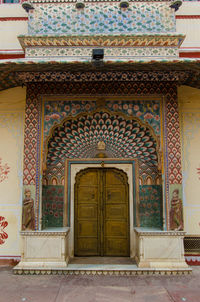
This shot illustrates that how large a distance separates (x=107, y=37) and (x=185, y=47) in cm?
188

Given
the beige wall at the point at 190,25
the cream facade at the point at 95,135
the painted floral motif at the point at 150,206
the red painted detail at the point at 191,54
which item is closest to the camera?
the cream facade at the point at 95,135

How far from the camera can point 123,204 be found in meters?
5.46

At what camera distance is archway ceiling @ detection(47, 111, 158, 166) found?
17.8ft

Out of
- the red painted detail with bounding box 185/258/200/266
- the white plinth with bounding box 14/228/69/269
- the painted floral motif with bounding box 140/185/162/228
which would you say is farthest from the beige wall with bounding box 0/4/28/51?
the red painted detail with bounding box 185/258/200/266

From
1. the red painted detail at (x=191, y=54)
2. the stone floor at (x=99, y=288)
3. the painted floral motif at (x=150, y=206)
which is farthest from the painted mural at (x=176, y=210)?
the red painted detail at (x=191, y=54)

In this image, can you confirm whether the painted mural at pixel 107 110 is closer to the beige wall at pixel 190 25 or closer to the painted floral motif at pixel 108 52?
the painted floral motif at pixel 108 52

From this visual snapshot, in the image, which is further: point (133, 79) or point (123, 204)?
point (123, 204)

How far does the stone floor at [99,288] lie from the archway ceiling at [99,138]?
2.11 m

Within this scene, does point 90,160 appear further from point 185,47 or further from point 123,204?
point 185,47

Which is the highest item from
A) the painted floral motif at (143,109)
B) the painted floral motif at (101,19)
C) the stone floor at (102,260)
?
the painted floral motif at (101,19)

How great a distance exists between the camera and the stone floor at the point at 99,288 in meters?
3.71

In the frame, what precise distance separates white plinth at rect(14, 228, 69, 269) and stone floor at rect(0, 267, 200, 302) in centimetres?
24

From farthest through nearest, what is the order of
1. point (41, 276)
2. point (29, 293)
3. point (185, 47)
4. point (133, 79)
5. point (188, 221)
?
1. point (185, 47)
2. point (188, 221)
3. point (133, 79)
4. point (41, 276)
5. point (29, 293)

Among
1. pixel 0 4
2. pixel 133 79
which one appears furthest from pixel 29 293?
pixel 0 4
